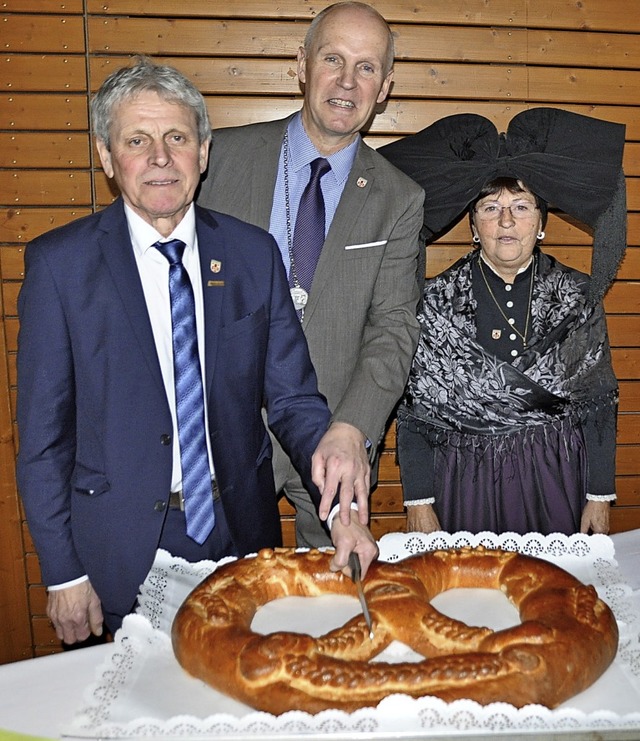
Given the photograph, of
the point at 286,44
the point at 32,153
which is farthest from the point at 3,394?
the point at 286,44

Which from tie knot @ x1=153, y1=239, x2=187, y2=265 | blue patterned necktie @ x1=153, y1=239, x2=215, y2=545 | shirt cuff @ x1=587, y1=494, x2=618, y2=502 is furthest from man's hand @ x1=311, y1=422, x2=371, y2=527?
shirt cuff @ x1=587, y1=494, x2=618, y2=502

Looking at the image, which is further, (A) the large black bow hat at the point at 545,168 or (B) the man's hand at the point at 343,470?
(A) the large black bow hat at the point at 545,168

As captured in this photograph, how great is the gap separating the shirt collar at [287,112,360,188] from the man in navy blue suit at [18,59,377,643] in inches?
26.1

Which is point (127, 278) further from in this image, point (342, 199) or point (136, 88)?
point (342, 199)

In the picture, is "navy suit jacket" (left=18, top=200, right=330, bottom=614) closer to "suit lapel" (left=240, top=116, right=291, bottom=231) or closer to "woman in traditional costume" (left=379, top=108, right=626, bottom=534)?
"suit lapel" (left=240, top=116, right=291, bottom=231)

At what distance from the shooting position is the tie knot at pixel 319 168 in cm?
265

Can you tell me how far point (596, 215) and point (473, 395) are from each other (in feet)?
2.40

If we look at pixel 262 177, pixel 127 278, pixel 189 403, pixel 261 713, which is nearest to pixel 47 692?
pixel 261 713

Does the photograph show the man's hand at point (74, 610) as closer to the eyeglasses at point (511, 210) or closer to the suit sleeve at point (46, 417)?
the suit sleeve at point (46, 417)

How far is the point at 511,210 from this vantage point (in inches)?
115

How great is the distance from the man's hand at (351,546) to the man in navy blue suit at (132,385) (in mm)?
28

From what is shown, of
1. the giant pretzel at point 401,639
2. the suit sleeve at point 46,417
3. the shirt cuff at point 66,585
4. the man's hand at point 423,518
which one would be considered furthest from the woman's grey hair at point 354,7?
the shirt cuff at point 66,585

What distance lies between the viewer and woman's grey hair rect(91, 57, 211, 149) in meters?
1.92

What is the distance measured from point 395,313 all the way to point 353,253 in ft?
0.75
